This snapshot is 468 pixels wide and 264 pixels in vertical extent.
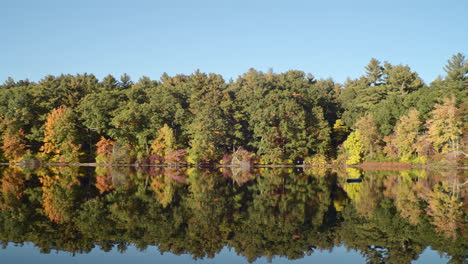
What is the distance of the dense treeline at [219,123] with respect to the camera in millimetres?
46406

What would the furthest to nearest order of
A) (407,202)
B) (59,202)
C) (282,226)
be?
1. (407,202)
2. (59,202)
3. (282,226)

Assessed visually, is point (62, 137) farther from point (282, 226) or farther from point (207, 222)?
point (282, 226)

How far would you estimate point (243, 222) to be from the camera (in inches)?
461

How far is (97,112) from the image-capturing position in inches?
1919

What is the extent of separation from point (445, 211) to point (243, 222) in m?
7.23

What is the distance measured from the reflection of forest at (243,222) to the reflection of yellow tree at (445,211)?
28mm

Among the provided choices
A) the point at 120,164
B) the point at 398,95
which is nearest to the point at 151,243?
the point at 120,164

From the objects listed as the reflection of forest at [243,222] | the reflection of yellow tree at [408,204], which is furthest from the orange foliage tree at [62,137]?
the reflection of yellow tree at [408,204]

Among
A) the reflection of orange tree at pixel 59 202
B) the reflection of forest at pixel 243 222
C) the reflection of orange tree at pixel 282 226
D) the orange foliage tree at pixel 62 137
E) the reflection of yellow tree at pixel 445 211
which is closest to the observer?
the reflection of orange tree at pixel 282 226

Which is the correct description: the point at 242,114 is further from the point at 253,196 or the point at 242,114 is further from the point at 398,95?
the point at 253,196

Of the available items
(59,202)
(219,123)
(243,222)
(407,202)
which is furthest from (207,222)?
(219,123)

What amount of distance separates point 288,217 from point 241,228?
2213 mm

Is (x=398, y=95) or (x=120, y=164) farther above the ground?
(x=398, y=95)

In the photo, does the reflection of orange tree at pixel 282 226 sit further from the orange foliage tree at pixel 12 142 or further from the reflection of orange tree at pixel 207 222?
the orange foliage tree at pixel 12 142
